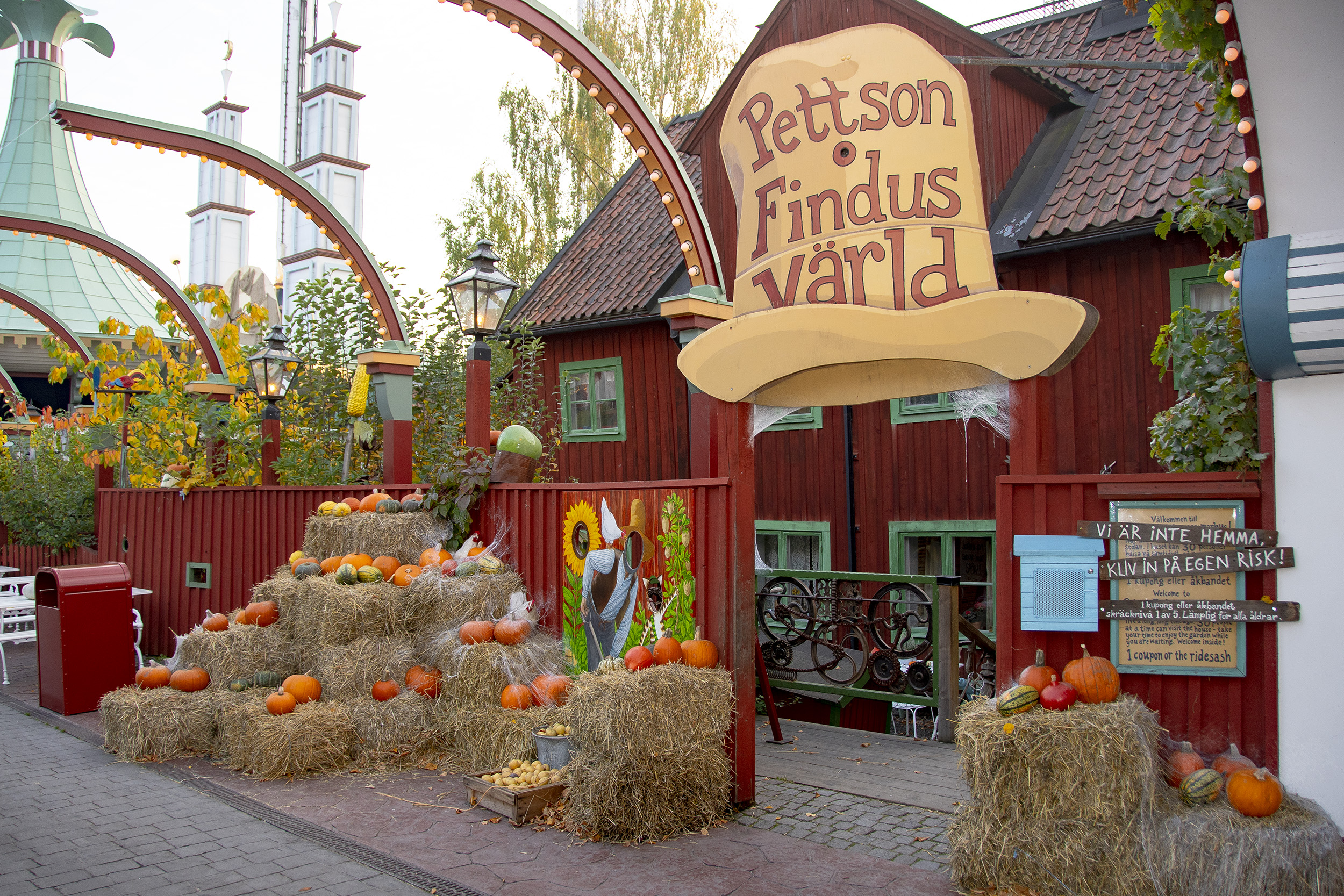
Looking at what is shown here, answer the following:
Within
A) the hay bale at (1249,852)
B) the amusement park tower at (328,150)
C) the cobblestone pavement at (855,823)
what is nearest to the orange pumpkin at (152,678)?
the cobblestone pavement at (855,823)

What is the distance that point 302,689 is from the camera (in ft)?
23.1

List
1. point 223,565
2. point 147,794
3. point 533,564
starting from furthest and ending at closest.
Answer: point 223,565
point 533,564
point 147,794

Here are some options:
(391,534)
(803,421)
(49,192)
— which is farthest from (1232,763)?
(49,192)

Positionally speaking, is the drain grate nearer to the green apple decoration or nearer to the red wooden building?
the green apple decoration

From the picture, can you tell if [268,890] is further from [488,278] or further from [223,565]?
[223,565]

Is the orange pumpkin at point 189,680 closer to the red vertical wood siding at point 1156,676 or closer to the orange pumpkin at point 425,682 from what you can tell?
the orange pumpkin at point 425,682

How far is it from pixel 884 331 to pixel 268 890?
422 cm

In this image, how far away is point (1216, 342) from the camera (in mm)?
4727

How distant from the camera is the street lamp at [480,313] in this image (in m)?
8.09

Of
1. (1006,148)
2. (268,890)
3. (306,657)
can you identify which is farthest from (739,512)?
(1006,148)

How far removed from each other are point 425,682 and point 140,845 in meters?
2.21

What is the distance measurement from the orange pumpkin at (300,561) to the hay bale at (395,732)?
1.96m

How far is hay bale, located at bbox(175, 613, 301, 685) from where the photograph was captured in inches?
302

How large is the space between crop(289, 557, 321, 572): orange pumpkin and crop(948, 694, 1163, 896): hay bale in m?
6.13
